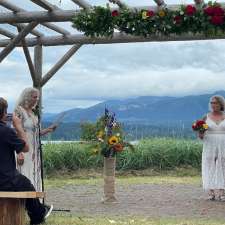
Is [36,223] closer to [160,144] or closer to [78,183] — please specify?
[78,183]

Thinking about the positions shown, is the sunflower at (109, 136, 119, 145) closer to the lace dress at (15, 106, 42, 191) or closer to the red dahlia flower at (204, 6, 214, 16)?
the lace dress at (15, 106, 42, 191)

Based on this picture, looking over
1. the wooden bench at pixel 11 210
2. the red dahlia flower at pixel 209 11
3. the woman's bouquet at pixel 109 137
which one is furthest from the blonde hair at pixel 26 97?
the red dahlia flower at pixel 209 11

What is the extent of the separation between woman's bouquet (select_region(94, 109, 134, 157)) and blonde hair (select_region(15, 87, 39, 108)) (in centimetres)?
164

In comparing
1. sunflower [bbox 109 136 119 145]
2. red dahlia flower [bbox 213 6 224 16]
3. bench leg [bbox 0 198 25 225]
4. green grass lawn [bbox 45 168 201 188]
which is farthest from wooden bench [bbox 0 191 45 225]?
green grass lawn [bbox 45 168 201 188]

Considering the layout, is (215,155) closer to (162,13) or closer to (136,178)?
(162,13)

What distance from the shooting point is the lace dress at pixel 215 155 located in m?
9.43

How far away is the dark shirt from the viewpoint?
20.8ft

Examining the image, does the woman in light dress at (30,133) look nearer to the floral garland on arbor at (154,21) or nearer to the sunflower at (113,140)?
the floral garland on arbor at (154,21)

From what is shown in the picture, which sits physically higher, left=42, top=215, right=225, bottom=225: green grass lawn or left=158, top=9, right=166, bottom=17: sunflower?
left=158, top=9, right=166, bottom=17: sunflower

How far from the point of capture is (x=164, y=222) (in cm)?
716

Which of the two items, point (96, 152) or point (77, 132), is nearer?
point (96, 152)

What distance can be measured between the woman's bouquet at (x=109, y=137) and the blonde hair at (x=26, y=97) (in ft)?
5.37

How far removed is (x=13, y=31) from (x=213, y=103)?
13.8 feet

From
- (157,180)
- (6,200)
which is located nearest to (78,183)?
(157,180)
